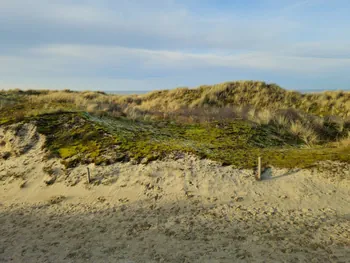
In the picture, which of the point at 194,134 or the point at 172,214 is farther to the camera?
the point at 194,134

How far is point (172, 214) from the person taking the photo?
26.9ft

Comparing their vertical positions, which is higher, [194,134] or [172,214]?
[194,134]

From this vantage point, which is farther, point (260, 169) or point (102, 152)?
point (102, 152)

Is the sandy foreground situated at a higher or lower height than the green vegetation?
lower

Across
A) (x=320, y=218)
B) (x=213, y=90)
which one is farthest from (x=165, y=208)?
(x=213, y=90)

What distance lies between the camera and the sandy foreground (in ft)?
21.8

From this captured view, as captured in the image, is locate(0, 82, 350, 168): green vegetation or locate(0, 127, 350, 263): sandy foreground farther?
locate(0, 82, 350, 168): green vegetation

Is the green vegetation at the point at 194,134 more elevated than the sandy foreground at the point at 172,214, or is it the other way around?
the green vegetation at the point at 194,134

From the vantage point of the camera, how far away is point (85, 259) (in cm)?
663

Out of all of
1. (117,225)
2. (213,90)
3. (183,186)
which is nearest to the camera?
(117,225)

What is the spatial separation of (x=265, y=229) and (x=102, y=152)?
657cm

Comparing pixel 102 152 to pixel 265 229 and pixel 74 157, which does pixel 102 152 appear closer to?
pixel 74 157

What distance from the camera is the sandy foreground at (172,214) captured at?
663 cm

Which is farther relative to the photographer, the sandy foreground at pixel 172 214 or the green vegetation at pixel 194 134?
the green vegetation at pixel 194 134
